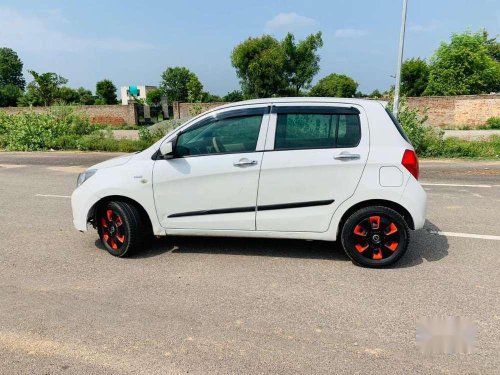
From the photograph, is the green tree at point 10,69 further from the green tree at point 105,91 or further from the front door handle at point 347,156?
the front door handle at point 347,156

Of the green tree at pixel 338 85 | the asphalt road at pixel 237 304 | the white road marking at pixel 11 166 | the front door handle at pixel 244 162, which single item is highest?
the green tree at pixel 338 85

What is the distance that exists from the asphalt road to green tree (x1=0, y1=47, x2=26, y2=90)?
93.1 meters

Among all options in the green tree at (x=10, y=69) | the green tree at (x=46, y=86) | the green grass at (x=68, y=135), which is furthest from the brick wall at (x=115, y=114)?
the green tree at (x=10, y=69)

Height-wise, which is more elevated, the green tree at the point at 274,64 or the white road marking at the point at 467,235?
the green tree at the point at 274,64

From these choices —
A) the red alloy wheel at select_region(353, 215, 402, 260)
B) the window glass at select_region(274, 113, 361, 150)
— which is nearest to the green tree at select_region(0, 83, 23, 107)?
the window glass at select_region(274, 113, 361, 150)

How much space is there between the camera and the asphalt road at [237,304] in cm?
276

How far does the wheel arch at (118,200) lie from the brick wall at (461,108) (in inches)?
1071

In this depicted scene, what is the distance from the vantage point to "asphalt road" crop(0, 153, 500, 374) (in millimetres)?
2758

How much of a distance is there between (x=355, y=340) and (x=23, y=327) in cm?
264

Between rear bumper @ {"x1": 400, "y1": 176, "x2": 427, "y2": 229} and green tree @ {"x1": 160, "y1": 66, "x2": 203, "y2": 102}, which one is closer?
rear bumper @ {"x1": 400, "y1": 176, "x2": 427, "y2": 229}

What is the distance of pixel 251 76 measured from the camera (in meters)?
45.2

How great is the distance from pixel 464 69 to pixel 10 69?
86.6 meters

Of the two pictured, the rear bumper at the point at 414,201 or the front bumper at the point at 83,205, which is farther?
the front bumper at the point at 83,205

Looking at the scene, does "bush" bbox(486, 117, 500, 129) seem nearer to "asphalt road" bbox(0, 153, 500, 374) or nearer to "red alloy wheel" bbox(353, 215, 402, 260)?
"asphalt road" bbox(0, 153, 500, 374)
